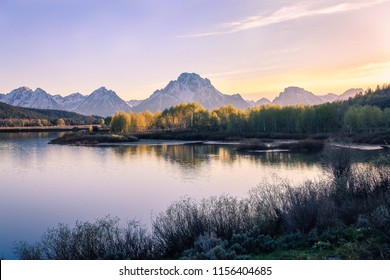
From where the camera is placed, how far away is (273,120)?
9138 cm

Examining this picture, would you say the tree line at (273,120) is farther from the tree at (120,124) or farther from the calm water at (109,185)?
the calm water at (109,185)

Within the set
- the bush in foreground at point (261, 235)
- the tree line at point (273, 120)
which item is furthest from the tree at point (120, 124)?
the bush in foreground at point (261, 235)

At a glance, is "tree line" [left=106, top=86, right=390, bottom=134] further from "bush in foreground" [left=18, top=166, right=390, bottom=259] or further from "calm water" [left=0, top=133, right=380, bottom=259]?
"bush in foreground" [left=18, top=166, right=390, bottom=259]

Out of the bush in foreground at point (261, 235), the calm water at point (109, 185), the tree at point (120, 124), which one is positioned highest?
the tree at point (120, 124)

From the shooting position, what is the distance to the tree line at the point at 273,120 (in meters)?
77.6

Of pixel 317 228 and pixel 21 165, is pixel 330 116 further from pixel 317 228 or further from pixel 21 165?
pixel 317 228

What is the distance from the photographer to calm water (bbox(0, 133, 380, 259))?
19641 mm

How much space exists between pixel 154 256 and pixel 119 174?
22925 mm

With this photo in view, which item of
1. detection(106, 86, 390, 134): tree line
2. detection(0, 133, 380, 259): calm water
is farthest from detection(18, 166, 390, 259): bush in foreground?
detection(106, 86, 390, 134): tree line

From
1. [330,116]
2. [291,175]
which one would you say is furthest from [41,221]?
[330,116]

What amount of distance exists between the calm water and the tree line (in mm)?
43207

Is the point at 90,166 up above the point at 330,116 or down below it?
below

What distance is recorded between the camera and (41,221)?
19031 mm

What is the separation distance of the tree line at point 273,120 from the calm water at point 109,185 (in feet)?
142
